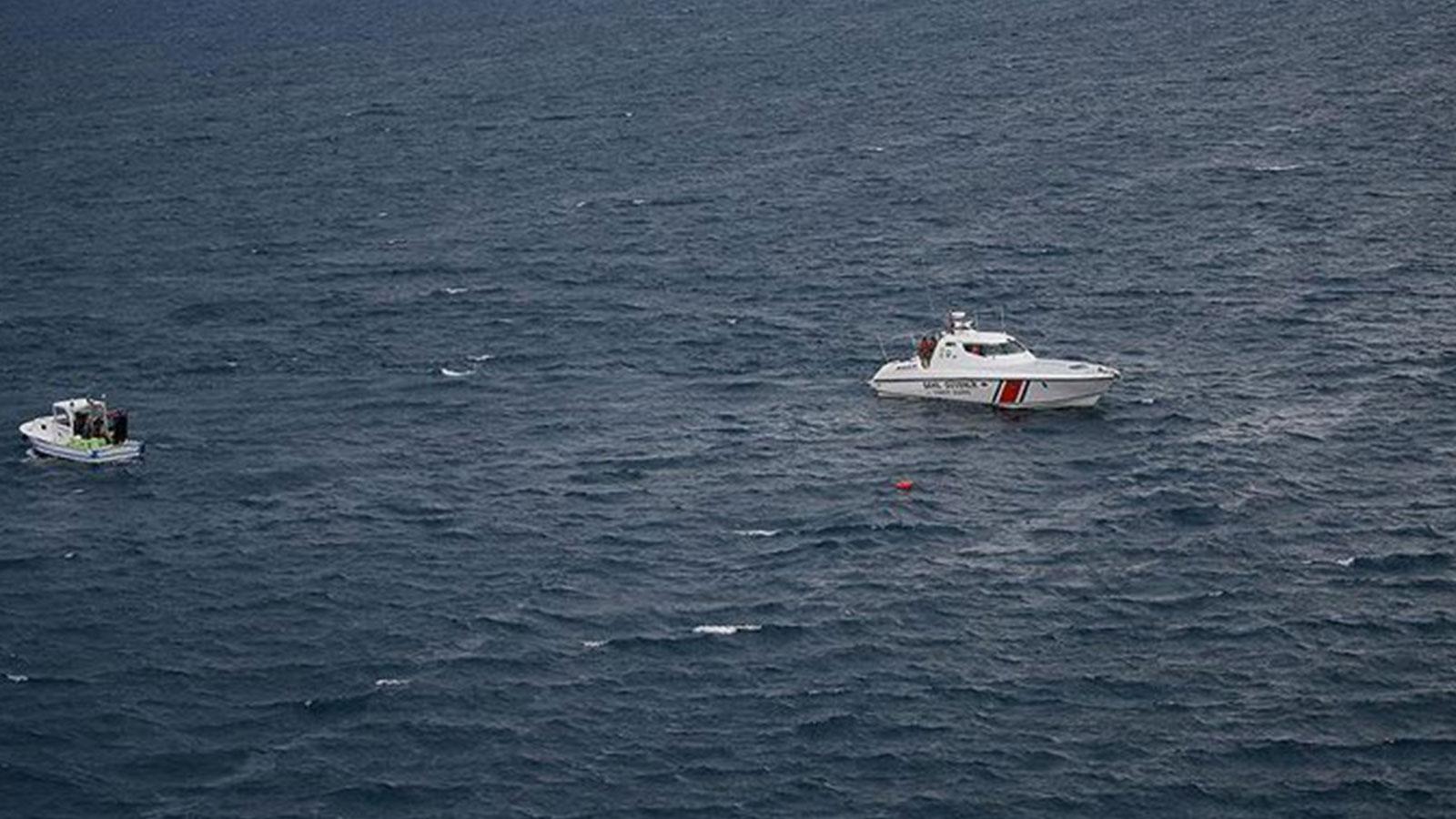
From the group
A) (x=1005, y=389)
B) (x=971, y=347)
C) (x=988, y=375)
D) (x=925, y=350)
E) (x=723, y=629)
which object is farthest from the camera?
(x=925, y=350)

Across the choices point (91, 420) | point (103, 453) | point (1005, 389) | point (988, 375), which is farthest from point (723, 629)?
point (91, 420)

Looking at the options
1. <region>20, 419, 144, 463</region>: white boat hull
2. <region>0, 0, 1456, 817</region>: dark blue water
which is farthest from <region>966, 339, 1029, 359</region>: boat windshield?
<region>20, 419, 144, 463</region>: white boat hull

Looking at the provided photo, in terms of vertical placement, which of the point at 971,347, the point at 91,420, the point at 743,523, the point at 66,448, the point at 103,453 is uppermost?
the point at 971,347

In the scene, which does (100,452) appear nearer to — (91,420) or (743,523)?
(91,420)

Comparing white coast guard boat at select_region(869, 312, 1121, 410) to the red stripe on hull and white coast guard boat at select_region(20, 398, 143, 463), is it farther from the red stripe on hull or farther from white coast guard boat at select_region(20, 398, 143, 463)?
white coast guard boat at select_region(20, 398, 143, 463)

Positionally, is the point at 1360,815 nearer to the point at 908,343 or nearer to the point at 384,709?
the point at 384,709
